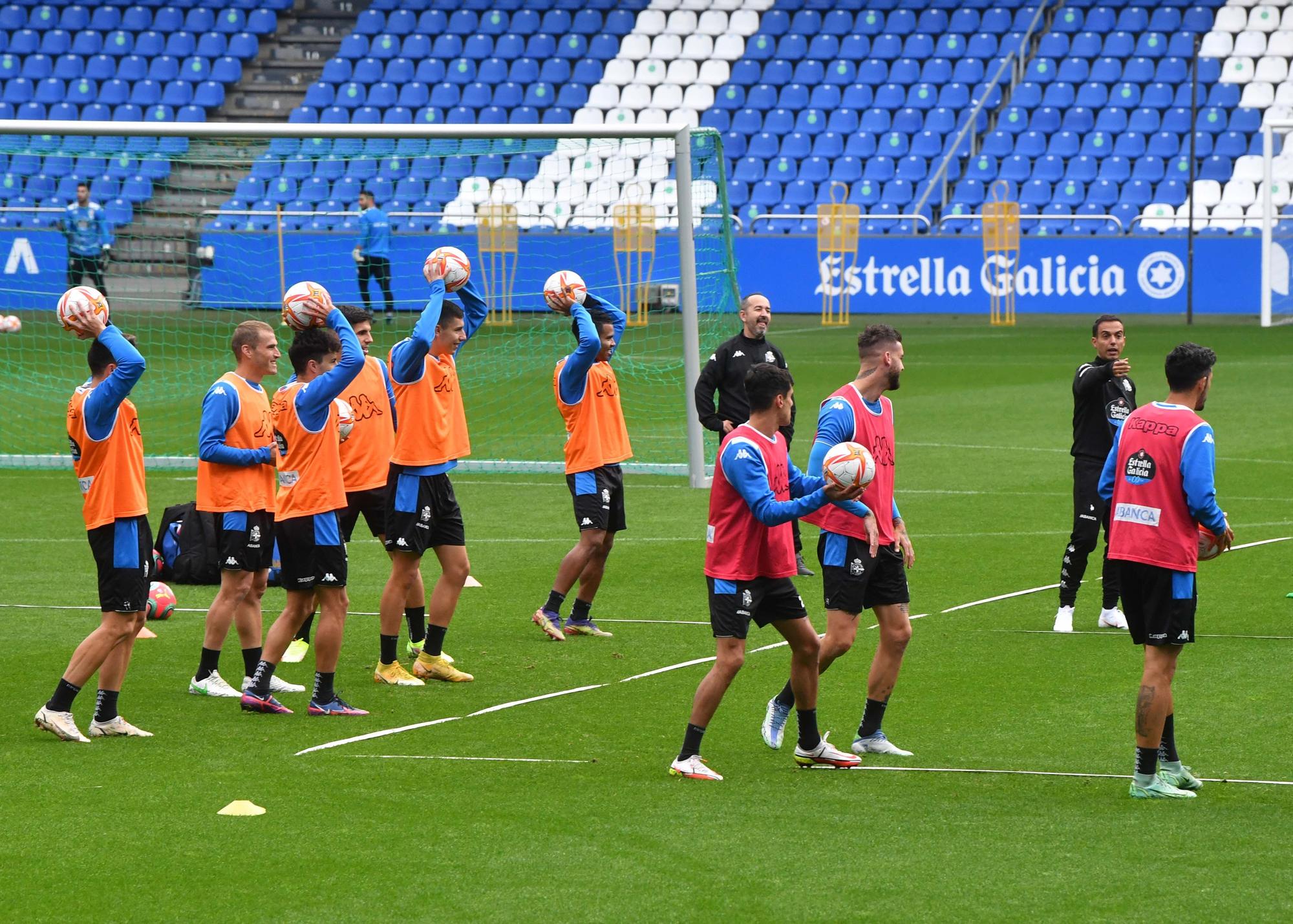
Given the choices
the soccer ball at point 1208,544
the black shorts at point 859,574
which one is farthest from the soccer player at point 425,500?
the soccer ball at point 1208,544

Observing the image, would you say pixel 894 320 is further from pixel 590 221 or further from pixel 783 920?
pixel 783 920

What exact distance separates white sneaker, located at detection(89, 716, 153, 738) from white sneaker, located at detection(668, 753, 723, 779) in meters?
2.71

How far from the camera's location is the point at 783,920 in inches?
225

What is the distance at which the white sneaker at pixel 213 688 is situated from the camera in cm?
938

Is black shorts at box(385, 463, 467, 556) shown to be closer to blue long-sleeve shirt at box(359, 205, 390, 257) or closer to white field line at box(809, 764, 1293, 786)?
white field line at box(809, 764, 1293, 786)

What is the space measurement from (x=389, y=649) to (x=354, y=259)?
16323 millimetres

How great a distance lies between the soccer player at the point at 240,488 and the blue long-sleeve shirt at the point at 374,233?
15537 mm

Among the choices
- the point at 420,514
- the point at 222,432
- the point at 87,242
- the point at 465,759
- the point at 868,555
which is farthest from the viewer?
the point at 87,242

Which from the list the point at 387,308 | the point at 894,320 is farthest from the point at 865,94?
the point at 387,308

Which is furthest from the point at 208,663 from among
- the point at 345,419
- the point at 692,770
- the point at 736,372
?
the point at 736,372

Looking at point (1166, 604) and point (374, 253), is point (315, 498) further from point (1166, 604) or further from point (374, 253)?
point (374, 253)

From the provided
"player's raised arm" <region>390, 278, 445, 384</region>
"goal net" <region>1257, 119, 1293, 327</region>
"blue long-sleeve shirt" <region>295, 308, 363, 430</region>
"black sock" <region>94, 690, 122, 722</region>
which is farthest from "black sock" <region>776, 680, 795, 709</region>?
"goal net" <region>1257, 119, 1293, 327</region>

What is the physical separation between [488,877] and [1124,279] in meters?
28.8

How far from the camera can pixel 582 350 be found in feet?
34.8
